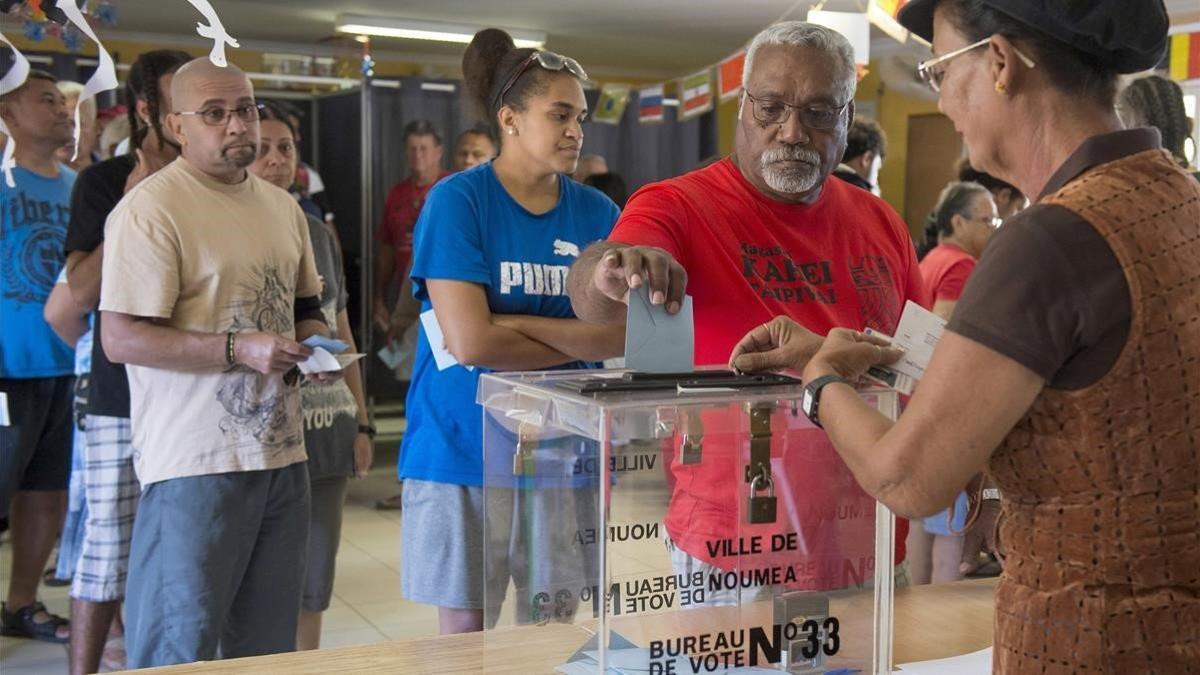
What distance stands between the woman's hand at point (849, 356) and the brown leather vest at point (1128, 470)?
19 cm

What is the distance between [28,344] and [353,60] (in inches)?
172

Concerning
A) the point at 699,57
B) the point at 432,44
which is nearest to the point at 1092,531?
the point at 432,44

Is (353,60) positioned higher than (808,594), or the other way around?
(353,60)

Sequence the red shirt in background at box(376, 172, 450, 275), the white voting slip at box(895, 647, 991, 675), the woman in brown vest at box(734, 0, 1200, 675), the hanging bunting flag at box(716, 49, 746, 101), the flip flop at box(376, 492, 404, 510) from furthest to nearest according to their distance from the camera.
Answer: the red shirt in background at box(376, 172, 450, 275) < the flip flop at box(376, 492, 404, 510) < the hanging bunting flag at box(716, 49, 746, 101) < the white voting slip at box(895, 647, 991, 675) < the woman in brown vest at box(734, 0, 1200, 675)

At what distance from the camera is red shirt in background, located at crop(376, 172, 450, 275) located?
6.45 m

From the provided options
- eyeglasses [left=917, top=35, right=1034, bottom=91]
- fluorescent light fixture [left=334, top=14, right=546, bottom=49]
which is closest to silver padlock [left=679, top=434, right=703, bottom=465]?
eyeglasses [left=917, top=35, right=1034, bottom=91]

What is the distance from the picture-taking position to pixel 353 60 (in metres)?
7.77

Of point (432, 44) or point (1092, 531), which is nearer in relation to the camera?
point (1092, 531)

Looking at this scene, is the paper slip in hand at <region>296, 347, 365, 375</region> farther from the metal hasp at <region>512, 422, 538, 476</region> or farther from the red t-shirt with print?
the metal hasp at <region>512, 422, 538, 476</region>

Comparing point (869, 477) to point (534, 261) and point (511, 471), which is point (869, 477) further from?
point (534, 261)

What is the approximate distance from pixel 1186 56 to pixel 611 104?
13.4 feet

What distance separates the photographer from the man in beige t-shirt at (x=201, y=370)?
2270mm

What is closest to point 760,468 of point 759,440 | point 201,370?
point 759,440

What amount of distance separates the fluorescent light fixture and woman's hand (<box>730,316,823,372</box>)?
7.38 metres
